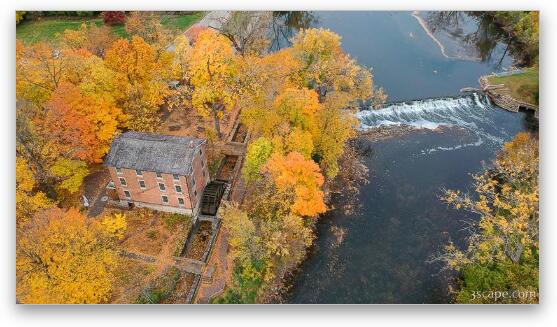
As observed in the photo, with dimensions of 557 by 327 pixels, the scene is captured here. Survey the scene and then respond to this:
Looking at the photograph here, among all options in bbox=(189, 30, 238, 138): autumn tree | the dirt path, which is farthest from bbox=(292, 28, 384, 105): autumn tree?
the dirt path

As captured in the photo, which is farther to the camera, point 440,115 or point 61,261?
point 440,115

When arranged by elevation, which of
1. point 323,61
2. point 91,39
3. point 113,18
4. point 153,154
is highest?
point 113,18

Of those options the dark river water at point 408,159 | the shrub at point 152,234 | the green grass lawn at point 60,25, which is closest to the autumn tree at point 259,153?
the dark river water at point 408,159

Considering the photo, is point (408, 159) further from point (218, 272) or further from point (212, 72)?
point (218, 272)

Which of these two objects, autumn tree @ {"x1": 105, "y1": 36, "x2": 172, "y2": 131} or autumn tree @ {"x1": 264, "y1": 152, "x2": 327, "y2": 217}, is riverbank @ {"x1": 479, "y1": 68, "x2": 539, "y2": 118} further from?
autumn tree @ {"x1": 105, "y1": 36, "x2": 172, "y2": 131}

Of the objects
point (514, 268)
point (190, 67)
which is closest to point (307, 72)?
point (190, 67)

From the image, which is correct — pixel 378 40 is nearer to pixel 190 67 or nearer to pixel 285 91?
pixel 285 91

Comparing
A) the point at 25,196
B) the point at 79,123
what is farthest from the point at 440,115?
the point at 25,196
